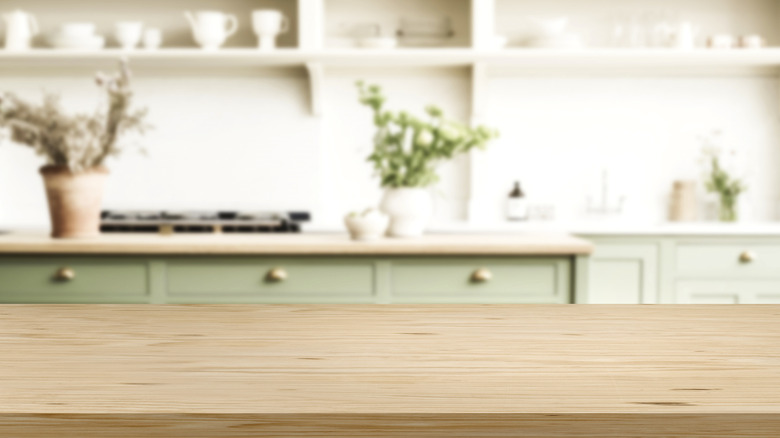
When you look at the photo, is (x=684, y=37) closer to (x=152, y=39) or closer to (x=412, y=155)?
(x=412, y=155)

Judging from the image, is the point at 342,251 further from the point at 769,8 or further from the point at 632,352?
the point at 769,8

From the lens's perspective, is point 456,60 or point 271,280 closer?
point 271,280

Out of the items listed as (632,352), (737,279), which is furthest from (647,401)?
(737,279)

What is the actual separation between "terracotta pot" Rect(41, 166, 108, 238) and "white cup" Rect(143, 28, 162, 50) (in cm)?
94

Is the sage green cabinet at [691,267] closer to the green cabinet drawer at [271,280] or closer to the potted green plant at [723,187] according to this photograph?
the potted green plant at [723,187]

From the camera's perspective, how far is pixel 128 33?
2965 millimetres

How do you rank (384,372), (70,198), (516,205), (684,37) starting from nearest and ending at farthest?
1. (384,372)
2. (70,198)
3. (684,37)
4. (516,205)

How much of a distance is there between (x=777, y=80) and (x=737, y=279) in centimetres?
115

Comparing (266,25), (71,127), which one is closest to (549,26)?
(266,25)

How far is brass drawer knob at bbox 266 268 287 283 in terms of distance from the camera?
84.6 inches

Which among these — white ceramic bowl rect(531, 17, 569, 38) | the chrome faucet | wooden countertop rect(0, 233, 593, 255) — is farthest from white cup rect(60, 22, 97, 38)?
the chrome faucet

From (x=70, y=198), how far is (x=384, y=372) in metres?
2.08

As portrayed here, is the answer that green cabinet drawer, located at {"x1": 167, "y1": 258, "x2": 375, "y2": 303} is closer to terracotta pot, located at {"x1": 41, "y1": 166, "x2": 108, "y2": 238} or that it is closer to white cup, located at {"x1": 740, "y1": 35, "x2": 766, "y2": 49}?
terracotta pot, located at {"x1": 41, "y1": 166, "x2": 108, "y2": 238}

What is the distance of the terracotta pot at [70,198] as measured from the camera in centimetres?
222
